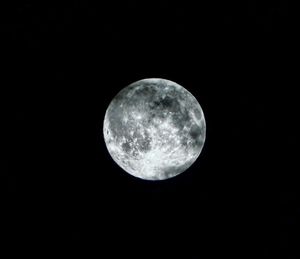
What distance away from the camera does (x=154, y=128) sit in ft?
12.2

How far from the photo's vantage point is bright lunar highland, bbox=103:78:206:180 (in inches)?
148

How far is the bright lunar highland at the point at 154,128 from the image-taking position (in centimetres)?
376

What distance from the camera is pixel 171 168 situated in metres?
4.04

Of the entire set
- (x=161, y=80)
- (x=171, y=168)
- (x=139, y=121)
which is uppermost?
(x=161, y=80)

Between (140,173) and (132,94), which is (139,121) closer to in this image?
(132,94)

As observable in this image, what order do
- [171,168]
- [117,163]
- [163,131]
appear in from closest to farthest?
1. [163,131]
2. [171,168]
3. [117,163]

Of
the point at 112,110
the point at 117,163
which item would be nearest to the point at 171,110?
the point at 112,110

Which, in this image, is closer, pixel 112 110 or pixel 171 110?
pixel 171 110

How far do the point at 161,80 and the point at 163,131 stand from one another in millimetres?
856

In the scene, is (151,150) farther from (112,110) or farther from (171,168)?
(112,110)

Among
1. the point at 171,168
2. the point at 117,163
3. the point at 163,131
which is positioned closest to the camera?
the point at 163,131

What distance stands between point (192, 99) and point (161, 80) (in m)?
0.52

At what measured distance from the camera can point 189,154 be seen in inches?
160

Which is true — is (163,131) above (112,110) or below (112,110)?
below
